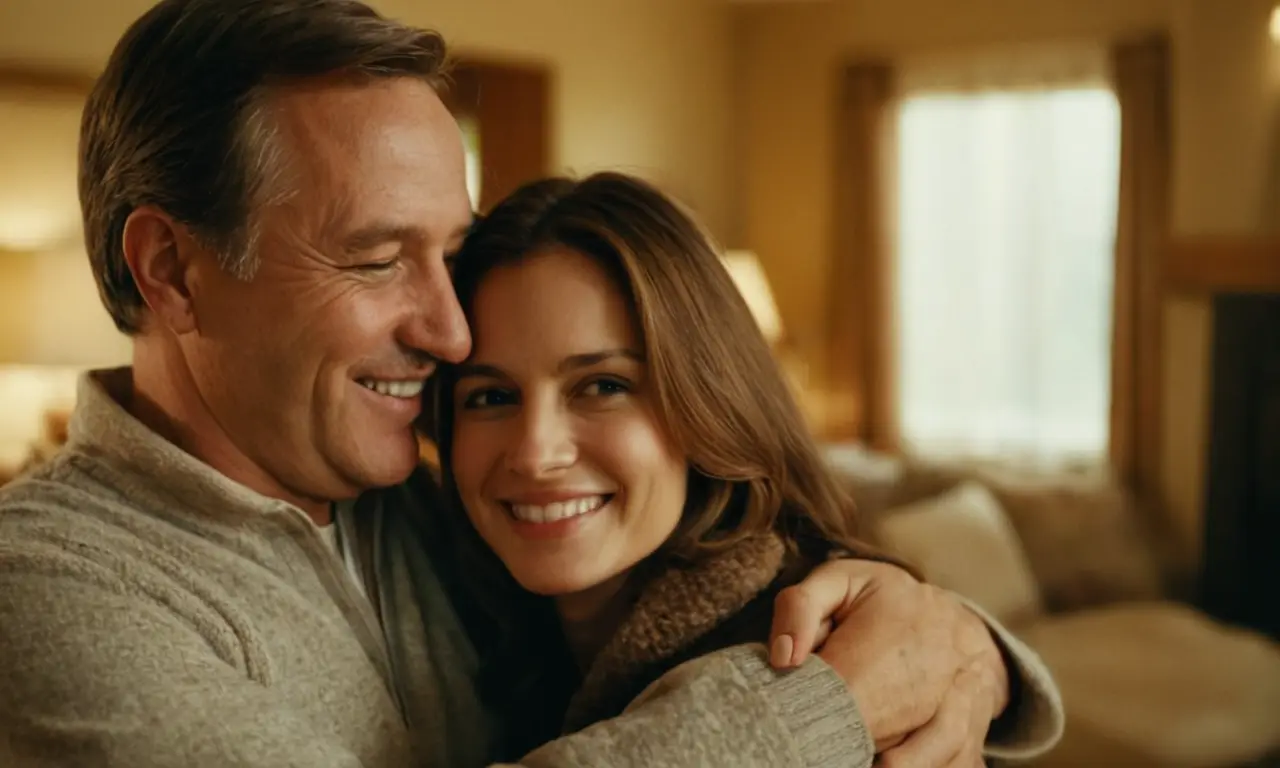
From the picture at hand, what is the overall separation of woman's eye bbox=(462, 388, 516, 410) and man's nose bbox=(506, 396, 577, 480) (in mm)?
47

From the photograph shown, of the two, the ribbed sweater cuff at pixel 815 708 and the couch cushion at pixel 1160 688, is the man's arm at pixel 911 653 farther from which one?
the couch cushion at pixel 1160 688

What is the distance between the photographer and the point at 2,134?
129 inches

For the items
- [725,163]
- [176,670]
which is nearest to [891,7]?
[725,163]

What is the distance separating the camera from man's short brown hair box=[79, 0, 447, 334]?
1.26 metres

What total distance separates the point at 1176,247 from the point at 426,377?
13.9 ft

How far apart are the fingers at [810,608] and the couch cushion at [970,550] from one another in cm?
264

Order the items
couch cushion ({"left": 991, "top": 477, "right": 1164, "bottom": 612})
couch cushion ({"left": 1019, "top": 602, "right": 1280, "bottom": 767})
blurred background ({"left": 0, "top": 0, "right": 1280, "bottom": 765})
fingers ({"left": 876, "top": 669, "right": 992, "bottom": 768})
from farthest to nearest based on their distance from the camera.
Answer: couch cushion ({"left": 991, "top": 477, "right": 1164, "bottom": 612}) → blurred background ({"left": 0, "top": 0, "right": 1280, "bottom": 765}) → couch cushion ({"left": 1019, "top": 602, "right": 1280, "bottom": 767}) → fingers ({"left": 876, "top": 669, "right": 992, "bottom": 768})

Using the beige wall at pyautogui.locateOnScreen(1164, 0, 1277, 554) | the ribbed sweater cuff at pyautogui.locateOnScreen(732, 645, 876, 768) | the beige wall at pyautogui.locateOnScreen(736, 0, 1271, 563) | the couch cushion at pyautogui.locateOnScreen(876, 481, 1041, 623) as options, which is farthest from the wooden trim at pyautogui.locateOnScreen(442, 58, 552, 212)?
the ribbed sweater cuff at pyautogui.locateOnScreen(732, 645, 876, 768)

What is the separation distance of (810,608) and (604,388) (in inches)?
12.5

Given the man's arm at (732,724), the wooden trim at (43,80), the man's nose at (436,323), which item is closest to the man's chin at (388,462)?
the man's nose at (436,323)

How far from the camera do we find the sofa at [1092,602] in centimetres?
355

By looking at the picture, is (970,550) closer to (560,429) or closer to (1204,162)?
(1204,162)

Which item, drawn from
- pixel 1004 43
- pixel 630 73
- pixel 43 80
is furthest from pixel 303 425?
pixel 1004 43

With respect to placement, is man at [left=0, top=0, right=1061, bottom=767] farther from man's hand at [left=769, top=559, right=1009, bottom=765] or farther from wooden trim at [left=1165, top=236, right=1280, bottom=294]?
wooden trim at [left=1165, top=236, right=1280, bottom=294]
